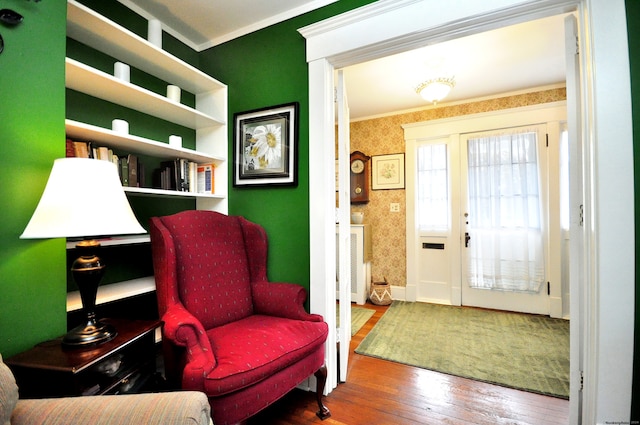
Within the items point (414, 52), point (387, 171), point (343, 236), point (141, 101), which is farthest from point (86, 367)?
point (387, 171)

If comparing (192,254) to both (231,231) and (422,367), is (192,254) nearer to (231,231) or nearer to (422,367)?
(231,231)

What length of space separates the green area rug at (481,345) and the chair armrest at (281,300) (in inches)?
38.8

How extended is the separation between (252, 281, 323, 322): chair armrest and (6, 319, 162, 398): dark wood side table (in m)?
0.71

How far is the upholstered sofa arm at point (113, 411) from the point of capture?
774 mm

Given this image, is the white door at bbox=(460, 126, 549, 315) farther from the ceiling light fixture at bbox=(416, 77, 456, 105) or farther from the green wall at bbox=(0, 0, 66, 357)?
the green wall at bbox=(0, 0, 66, 357)

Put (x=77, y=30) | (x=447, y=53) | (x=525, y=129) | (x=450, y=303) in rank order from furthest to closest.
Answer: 1. (x=450, y=303)
2. (x=525, y=129)
3. (x=447, y=53)
4. (x=77, y=30)

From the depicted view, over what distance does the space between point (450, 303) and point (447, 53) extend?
9.71 feet

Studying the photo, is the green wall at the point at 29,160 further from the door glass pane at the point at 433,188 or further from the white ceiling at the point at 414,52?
the door glass pane at the point at 433,188

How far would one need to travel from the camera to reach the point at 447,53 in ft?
8.60

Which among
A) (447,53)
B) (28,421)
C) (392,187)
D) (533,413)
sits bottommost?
(533,413)

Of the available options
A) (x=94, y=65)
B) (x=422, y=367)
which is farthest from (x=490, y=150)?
(x=94, y=65)

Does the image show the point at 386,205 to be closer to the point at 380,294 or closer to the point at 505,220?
the point at 380,294

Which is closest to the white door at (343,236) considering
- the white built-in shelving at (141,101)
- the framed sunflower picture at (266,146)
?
the framed sunflower picture at (266,146)

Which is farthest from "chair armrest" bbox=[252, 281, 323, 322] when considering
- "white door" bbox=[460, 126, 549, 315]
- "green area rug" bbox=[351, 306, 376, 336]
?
"white door" bbox=[460, 126, 549, 315]
